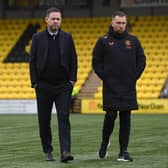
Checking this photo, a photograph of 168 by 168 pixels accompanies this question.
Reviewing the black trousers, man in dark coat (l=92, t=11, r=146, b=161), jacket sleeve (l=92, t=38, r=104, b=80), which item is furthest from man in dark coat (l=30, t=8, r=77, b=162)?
man in dark coat (l=92, t=11, r=146, b=161)

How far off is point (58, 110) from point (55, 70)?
55 cm

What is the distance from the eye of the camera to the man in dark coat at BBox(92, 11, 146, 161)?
9.09 meters

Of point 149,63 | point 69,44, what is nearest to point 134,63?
point 69,44

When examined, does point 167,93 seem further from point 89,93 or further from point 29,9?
point 29,9

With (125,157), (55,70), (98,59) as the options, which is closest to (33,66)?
(55,70)

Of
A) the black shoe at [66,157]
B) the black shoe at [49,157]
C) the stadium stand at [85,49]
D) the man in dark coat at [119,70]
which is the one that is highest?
the man in dark coat at [119,70]

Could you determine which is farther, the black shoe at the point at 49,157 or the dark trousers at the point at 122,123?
the black shoe at the point at 49,157

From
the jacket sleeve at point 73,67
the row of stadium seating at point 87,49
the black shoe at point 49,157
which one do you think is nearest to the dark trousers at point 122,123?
the jacket sleeve at point 73,67

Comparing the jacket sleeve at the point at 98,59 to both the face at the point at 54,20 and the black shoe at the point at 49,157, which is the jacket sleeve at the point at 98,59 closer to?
the face at the point at 54,20

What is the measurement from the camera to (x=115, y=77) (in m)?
9.14

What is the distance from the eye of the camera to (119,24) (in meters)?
9.07

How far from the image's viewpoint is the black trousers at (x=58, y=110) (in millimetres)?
9102

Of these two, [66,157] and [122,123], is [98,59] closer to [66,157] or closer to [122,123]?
[122,123]

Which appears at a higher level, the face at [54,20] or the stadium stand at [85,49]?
the face at [54,20]
